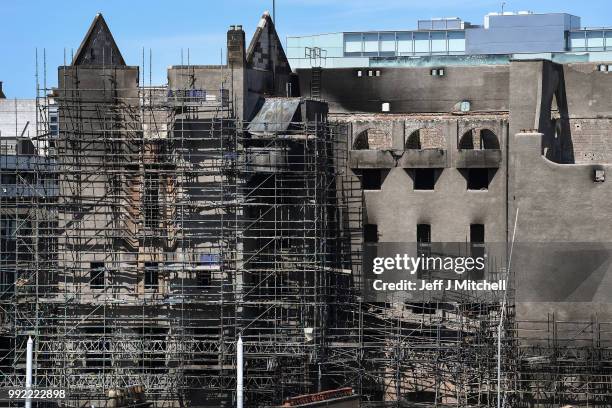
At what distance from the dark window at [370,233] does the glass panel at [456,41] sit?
54.5 m

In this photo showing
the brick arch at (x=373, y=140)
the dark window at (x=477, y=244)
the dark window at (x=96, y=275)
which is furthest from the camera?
the brick arch at (x=373, y=140)

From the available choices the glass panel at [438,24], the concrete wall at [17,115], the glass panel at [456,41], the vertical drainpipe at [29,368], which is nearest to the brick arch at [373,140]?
the vertical drainpipe at [29,368]

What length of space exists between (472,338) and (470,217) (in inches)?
268

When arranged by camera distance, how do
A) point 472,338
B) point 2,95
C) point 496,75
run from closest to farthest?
1. point 472,338
2. point 496,75
3. point 2,95

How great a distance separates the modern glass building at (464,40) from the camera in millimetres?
128500

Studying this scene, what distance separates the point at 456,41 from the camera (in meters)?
134

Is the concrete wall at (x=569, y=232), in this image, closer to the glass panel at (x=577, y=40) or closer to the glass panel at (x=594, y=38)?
the glass panel at (x=594, y=38)

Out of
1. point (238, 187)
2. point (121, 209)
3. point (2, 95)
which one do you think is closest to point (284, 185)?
point (238, 187)

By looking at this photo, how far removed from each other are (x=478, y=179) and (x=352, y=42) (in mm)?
56608

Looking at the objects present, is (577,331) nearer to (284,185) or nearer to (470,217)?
(470,217)

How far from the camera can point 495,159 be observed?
7831 centimetres

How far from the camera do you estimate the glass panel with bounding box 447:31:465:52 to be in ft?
435

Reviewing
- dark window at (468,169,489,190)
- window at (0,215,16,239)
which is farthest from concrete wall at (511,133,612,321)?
window at (0,215,16,239)

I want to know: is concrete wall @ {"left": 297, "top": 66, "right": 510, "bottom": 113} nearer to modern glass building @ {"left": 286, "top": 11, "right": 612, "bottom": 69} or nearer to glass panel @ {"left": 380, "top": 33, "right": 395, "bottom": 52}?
modern glass building @ {"left": 286, "top": 11, "right": 612, "bottom": 69}
